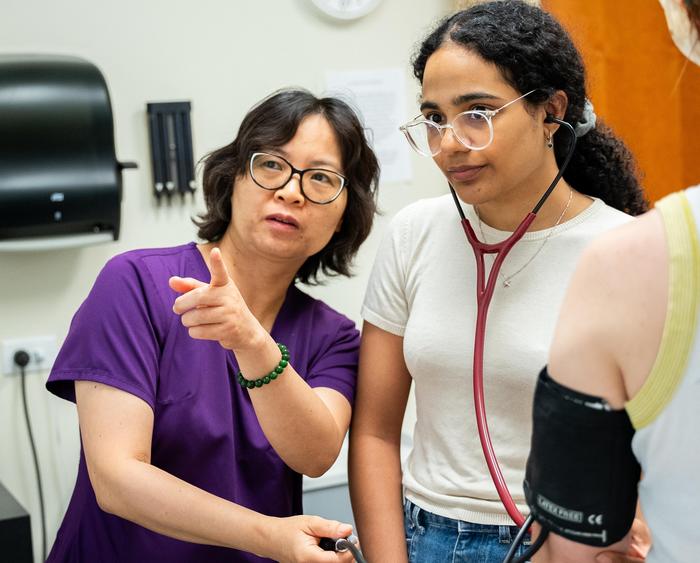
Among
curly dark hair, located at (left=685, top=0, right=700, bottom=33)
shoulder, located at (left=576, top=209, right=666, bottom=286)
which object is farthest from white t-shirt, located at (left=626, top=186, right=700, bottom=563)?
curly dark hair, located at (left=685, top=0, right=700, bottom=33)

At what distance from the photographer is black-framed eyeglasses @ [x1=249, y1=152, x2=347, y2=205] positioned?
1.53 metres

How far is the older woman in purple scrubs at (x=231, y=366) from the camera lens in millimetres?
1336

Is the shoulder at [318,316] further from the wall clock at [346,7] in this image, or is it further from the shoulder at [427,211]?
the wall clock at [346,7]

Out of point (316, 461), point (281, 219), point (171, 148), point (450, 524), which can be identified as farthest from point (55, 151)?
point (450, 524)

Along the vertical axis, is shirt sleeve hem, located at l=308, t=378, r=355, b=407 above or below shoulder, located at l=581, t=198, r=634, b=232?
below

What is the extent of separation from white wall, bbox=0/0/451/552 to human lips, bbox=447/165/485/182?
3.91 feet

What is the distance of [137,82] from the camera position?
2.33 meters

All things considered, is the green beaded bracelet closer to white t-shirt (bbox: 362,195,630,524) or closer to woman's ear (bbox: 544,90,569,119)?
white t-shirt (bbox: 362,195,630,524)

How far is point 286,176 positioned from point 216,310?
14.8 inches

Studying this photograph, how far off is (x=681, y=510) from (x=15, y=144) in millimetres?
1713

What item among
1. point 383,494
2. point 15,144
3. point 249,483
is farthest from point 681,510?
point 15,144

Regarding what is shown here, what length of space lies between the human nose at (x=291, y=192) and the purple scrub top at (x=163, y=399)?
204 millimetres

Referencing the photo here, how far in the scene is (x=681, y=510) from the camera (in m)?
0.78

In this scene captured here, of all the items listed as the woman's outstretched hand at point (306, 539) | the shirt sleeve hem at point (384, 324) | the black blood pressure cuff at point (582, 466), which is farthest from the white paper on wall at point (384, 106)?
the black blood pressure cuff at point (582, 466)
